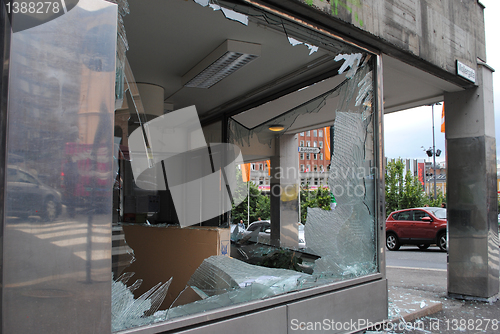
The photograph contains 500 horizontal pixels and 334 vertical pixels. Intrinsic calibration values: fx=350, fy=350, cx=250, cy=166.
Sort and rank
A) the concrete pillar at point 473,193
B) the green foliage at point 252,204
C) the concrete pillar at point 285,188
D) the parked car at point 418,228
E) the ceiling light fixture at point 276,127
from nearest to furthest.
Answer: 1. the concrete pillar at point 473,193
2. the ceiling light fixture at point 276,127
3. the green foliage at point 252,204
4. the concrete pillar at point 285,188
5. the parked car at point 418,228

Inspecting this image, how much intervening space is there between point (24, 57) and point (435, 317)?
4694 millimetres

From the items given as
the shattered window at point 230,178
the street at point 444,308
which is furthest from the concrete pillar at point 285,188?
the street at point 444,308

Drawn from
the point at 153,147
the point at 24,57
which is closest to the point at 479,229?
the point at 24,57

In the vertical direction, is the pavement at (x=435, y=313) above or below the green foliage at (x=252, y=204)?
below

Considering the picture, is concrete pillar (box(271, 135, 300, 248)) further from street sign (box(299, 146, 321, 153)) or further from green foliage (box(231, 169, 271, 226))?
green foliage (box(231, 169, 271, 226))

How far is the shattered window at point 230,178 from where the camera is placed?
9.36 ft

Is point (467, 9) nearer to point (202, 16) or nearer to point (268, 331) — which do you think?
point (202, 16)

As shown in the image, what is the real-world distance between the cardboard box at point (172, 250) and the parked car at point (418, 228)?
9796mm

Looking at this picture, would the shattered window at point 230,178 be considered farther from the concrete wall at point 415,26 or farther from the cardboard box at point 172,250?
the concrete wall at point 415,26

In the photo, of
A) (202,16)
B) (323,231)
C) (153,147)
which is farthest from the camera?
(153,147)

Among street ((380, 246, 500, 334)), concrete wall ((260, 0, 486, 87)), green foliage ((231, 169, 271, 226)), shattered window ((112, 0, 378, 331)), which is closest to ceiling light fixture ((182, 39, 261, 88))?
shattered window ((112, 0, 378, 331))

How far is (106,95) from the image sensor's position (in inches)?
78.6

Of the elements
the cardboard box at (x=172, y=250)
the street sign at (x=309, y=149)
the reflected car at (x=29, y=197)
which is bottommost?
the cardboard box at (x=172, y=250)

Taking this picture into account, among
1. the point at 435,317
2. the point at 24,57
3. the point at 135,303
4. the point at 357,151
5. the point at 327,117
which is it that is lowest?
the point at 435,317
